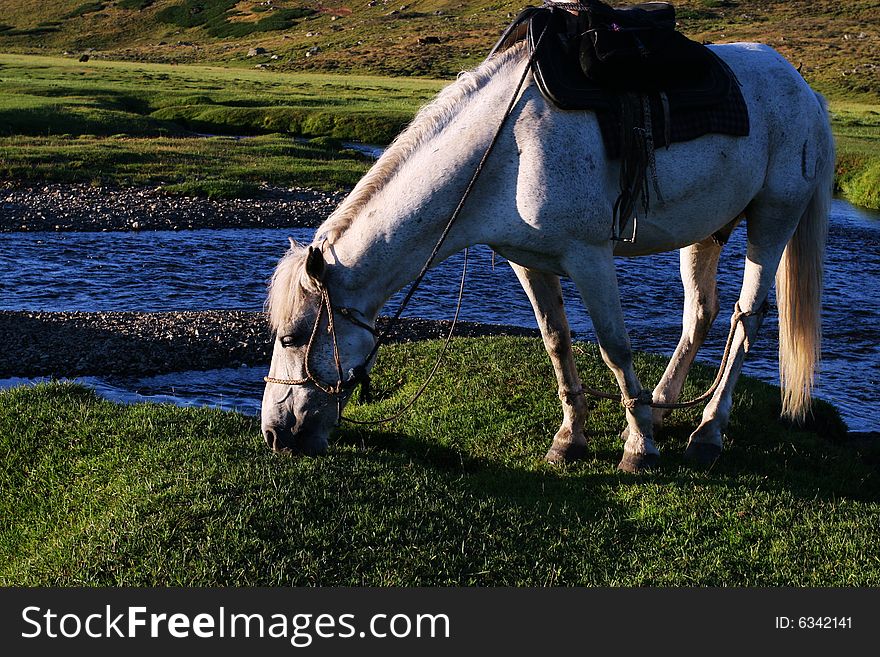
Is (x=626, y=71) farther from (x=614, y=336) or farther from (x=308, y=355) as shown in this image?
(x=308, y=355)

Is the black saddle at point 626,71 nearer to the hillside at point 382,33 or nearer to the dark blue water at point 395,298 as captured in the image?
the dark blue water at point 395,298

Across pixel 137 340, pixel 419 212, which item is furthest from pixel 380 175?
pixel 137 340

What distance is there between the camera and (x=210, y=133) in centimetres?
4850

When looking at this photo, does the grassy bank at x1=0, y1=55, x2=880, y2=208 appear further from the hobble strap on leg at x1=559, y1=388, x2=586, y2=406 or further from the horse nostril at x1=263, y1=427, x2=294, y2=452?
the horse nostril at x1=263, y1=427, x2=294, y2=452

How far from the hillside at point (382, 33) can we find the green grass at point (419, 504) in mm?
78309

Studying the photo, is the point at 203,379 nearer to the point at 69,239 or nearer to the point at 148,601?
the point at 148,601

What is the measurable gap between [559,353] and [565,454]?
95cm

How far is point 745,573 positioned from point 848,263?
17.7m

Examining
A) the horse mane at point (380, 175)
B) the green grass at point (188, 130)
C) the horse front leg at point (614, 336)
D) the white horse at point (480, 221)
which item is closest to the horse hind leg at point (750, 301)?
the white horse at point (480, 221)

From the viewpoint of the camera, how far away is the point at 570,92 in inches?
252

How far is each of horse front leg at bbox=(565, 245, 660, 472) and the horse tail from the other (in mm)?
1890

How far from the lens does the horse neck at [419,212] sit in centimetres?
623

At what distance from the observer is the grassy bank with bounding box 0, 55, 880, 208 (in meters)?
30.7

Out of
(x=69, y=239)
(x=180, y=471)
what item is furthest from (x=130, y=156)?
(x=180, y=471)
